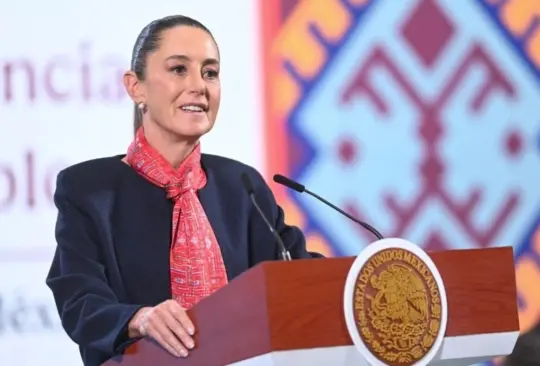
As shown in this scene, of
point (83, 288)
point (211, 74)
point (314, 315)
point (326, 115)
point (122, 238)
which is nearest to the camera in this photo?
point (314, 315)

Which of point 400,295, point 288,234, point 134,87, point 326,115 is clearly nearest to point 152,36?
point 134,87

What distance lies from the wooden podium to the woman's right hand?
1 cm

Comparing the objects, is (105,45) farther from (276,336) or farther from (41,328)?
A: (276,336)

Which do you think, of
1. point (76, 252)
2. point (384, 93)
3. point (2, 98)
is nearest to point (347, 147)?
point (384, 93)

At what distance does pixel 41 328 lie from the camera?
2896 millimetres

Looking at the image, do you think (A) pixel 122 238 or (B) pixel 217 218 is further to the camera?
(B) pixel 217 218

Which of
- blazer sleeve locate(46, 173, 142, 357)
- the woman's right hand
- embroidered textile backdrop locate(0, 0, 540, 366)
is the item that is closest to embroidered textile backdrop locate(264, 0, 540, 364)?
embroidered textile backdrop locate(0, 0, 540, 366)

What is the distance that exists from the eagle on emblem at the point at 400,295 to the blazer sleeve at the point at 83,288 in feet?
1.51

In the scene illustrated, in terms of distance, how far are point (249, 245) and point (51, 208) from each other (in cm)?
93

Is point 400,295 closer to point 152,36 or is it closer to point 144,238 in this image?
point 144,238

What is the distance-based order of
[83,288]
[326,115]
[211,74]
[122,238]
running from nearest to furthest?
[83,288], [122,238], [211,74], [326,115]

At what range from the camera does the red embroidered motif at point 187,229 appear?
2.11m

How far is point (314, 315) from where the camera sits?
149cm

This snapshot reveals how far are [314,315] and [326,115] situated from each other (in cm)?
168
